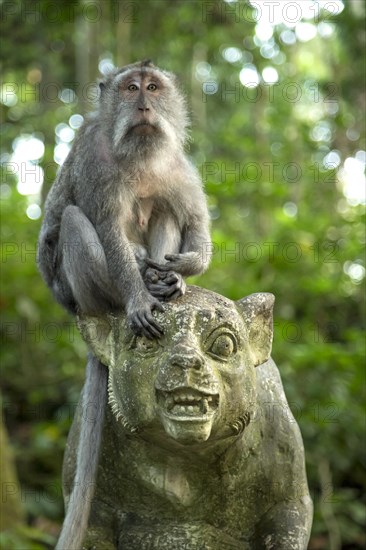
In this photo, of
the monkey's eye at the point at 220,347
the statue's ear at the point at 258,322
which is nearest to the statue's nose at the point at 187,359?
the monkey's eye at the point at 220,347

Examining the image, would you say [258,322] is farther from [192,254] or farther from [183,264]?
[192,254]

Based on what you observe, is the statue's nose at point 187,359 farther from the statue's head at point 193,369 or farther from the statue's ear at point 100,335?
the statue's ear at point 100,335

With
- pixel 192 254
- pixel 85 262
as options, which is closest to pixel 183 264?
pixel 192 254

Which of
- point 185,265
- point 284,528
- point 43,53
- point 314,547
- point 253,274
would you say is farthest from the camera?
point 43,53

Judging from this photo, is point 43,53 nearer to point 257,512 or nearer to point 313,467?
point 313,467

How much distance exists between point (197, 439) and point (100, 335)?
26.8 inches

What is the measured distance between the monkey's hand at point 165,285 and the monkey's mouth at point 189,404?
50 centimetres

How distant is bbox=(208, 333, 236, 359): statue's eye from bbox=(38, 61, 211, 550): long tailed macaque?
68 cm

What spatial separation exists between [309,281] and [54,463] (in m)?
2.91

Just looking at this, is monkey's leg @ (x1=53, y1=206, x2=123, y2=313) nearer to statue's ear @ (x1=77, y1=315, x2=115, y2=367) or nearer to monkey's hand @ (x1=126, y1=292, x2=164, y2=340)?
statue's ear @ (x1=77, y1=315, x2=115, y2=367)

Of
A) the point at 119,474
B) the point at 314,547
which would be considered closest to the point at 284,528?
the point at 119,474

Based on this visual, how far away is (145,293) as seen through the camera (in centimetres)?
322

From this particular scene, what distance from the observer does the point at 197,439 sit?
105 inches

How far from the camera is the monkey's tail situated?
10.4ft
